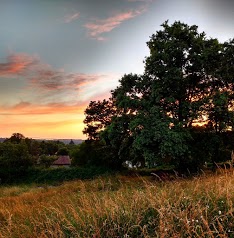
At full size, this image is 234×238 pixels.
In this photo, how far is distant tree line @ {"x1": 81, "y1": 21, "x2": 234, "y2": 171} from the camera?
806 inches

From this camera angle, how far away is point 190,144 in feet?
74.7

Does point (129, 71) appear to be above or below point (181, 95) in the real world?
above

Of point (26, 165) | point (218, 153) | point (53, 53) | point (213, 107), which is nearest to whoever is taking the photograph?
point (53, 53)

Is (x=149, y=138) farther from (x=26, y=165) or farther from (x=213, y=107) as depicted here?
(x=26, y=165)

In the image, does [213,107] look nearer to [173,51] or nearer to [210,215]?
[173,51]

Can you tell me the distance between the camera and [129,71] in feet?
80.7

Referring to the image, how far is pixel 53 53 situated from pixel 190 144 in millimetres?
12234

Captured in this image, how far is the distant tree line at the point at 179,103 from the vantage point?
20484 millimetres

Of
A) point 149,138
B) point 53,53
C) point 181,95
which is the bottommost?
point 149,138

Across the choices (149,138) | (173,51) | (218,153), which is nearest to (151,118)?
(149,138)

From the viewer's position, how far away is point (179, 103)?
75.2 ft

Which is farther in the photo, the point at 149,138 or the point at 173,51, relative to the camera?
the point at 173,51

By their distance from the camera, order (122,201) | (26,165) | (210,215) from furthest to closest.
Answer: (26,165) → (122,201) → (210,215)

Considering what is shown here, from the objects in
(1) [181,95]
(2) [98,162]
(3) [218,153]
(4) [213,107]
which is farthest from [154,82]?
(2) [98,162]
